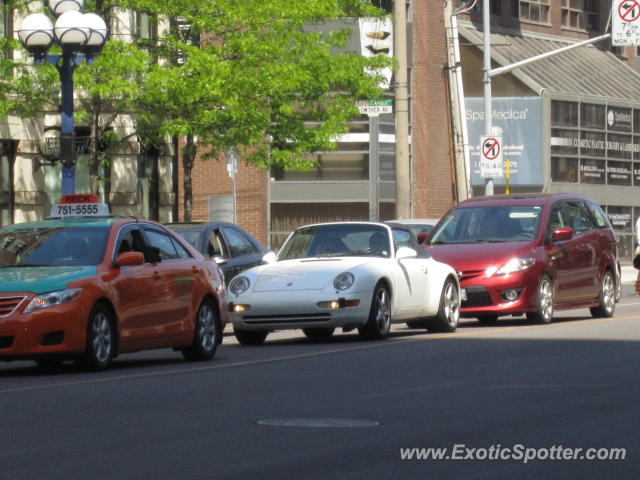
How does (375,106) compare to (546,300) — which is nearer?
(546,300)

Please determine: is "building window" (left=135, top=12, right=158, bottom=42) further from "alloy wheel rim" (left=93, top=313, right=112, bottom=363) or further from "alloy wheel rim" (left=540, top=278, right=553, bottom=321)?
"alloy wheel rim" (left=93, top=313, right=112, bottom=363)

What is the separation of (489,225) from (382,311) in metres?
4.26

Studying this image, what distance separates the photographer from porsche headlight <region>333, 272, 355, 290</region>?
58.4 feet

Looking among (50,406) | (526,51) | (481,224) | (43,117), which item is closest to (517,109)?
(526,51)

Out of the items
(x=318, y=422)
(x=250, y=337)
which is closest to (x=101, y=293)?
(x=250, y=337)

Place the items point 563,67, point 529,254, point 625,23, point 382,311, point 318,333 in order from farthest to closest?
point 563,67 < point 625,23 < point 529,254 < point 318,333 < point 382,311

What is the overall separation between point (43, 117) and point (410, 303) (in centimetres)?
1567

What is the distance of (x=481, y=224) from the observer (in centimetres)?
2212

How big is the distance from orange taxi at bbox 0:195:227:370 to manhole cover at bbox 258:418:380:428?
4.03 meters

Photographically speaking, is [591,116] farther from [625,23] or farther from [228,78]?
[228,78]

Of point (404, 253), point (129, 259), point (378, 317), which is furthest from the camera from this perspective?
point (404, 253)

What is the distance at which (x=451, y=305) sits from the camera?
19938mm

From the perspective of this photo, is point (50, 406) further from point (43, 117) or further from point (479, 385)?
point (43, 117)

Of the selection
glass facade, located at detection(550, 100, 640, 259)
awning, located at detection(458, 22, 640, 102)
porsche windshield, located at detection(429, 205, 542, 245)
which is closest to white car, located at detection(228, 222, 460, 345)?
porsche windshield, located at detection(429, 205, 542, 245)
